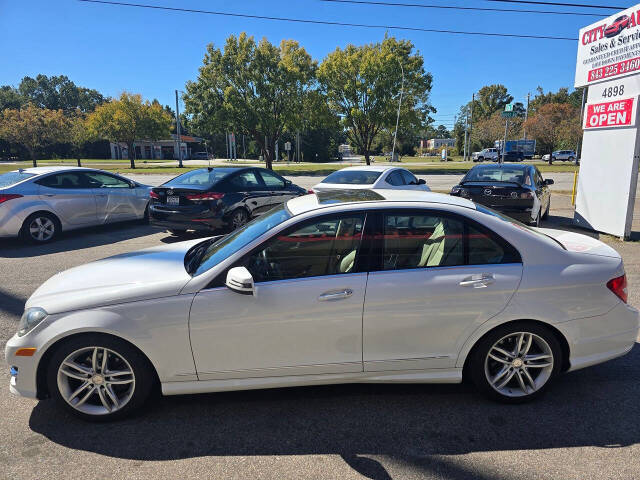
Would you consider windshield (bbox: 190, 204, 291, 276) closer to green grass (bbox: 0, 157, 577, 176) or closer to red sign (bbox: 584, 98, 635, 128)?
red sign (bbox: 584, 98, 635, 128)

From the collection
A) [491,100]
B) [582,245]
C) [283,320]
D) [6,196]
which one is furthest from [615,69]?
[491,100]

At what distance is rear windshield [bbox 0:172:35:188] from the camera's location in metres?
8.55

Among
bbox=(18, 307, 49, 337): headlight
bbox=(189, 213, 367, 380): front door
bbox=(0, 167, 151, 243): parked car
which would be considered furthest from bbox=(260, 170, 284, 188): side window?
bbox=(18, 307, 49, 337): headlight

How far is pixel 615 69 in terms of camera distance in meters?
9.45

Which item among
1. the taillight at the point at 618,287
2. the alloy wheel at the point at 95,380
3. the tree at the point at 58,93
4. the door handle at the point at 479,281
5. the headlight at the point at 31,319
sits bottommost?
the alloy wheel at the point at 95,380

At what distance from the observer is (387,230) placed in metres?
3.18

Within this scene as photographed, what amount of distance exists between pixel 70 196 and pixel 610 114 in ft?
38.0

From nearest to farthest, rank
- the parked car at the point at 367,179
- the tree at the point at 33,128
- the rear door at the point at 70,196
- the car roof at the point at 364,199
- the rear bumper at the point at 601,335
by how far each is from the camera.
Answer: the rear bumper at the point at 601,335 → the car roof at the point at 364,199 → the rear door at the point at 70,196 → the parked car at the point at 367,179 → the tree at the point at 33,128

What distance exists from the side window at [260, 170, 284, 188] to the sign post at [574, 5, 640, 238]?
7158mm

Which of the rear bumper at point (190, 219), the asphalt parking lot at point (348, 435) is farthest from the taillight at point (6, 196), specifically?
the asphalt parking lot at point (348, 435)

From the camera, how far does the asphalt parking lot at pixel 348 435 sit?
8.52 feet

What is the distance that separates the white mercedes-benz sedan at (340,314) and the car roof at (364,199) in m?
0.06

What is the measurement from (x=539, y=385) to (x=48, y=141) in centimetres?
5209

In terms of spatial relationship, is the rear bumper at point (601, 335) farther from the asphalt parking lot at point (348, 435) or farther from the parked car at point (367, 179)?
the parked car at point (367, 179)
